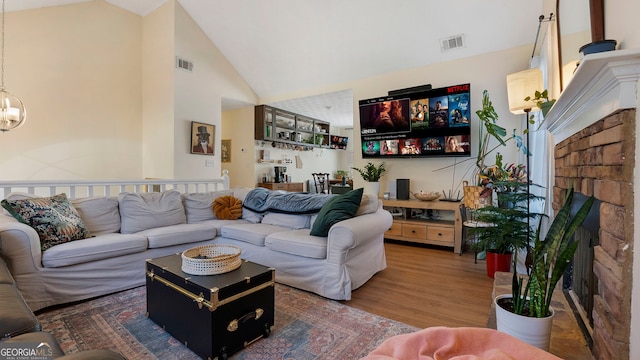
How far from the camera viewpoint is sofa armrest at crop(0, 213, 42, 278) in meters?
1.98

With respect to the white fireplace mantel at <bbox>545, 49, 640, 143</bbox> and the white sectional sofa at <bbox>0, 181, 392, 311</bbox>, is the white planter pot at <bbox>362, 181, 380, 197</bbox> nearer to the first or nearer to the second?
the white sectional sofa at <bbox>0, 181, 392, 311</bbox>

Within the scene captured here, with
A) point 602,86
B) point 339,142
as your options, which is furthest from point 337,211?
point 339,142

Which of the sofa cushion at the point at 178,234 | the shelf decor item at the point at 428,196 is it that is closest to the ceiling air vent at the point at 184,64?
the sofa cushion at the point at 178,234

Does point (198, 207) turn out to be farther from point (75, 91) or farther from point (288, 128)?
point (288, 128)

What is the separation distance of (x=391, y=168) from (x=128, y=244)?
3802mm

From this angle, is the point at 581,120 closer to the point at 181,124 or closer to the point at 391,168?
the point at 391,168

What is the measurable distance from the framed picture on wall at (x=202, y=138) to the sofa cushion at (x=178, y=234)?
246cm

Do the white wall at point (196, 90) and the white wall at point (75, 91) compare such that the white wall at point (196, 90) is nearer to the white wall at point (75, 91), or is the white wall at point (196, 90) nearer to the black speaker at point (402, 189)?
the white wall at point (75, 91)

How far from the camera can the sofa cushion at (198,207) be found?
11.3 ft

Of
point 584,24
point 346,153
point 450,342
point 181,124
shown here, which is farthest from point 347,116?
point 450,342

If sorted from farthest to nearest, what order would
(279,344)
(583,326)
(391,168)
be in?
(391,168)
(279,344)
(583,326)

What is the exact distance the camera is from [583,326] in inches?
56.9

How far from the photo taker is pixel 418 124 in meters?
4.40

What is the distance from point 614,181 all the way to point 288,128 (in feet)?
21.2
